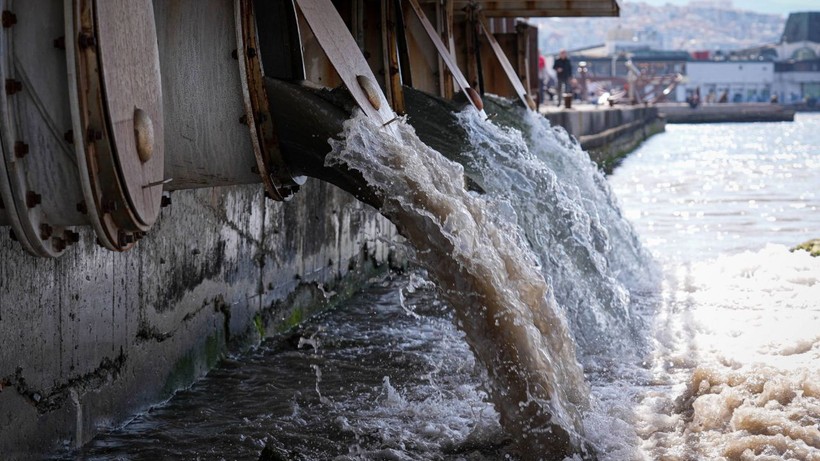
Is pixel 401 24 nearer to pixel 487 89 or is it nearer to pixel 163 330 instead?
pixel 163 330

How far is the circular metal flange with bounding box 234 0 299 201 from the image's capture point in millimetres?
4945

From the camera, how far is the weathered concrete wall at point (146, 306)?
4.87 meters

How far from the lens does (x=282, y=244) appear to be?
8.52 m

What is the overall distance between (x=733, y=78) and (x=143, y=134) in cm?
14207

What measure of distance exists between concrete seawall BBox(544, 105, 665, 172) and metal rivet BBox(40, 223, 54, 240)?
41.4 feet

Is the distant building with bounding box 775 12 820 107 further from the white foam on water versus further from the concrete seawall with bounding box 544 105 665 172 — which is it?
the white foam on water

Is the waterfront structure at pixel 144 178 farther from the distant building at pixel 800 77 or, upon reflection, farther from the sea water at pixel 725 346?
the distant building at pixel 800 77

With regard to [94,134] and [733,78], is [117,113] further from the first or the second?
[733,78]

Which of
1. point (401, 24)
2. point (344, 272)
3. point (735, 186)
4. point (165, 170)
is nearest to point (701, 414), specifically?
point (165, 170)

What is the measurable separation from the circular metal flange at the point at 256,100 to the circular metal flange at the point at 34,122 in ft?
3.77

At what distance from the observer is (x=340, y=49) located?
5.25m

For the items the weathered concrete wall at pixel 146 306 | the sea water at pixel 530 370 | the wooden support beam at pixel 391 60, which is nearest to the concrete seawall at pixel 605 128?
the sea water at pixel 530 370


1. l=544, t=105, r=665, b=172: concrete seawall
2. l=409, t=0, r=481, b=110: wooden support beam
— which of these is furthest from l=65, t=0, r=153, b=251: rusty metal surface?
l=544, t=105, r=665, b=172: concrete seawall

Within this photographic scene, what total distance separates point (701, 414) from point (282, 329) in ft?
10.8
